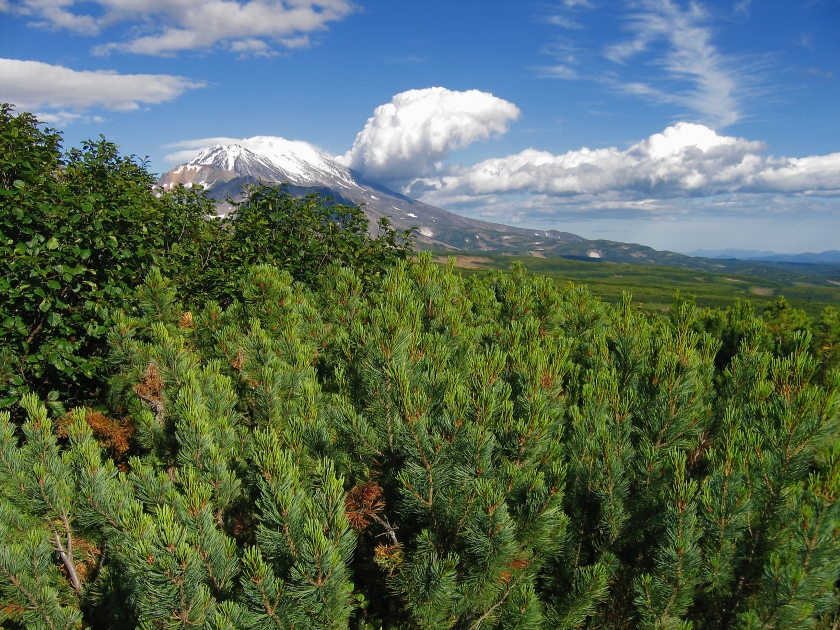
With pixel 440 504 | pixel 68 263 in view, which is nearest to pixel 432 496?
pixel 440 504

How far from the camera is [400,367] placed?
4176 millimetres

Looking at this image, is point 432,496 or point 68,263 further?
point 68,263

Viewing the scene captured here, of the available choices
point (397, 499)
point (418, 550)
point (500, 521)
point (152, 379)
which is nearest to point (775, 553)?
point (500, 521)

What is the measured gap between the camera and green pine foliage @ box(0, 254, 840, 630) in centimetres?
331

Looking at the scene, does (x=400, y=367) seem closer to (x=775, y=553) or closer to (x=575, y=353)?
(x=775, y=553)

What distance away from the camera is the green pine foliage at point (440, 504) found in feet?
10.9

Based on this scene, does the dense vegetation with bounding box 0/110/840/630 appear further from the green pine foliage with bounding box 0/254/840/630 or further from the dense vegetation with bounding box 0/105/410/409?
the dense vegetation with bounding box 0/105/410/409

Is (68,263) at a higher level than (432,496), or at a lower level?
higher

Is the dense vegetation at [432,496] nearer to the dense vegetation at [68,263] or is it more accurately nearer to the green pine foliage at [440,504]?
the green pine foliage at [440,504]

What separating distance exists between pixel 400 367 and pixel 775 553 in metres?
3.13

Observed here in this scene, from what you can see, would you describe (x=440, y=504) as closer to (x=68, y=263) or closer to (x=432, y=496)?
(x=432, y=496)

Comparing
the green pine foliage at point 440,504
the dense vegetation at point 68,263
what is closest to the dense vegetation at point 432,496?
the green pine foliage at point 440,504

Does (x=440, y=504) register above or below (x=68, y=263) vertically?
below

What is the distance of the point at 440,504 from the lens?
382 cm
